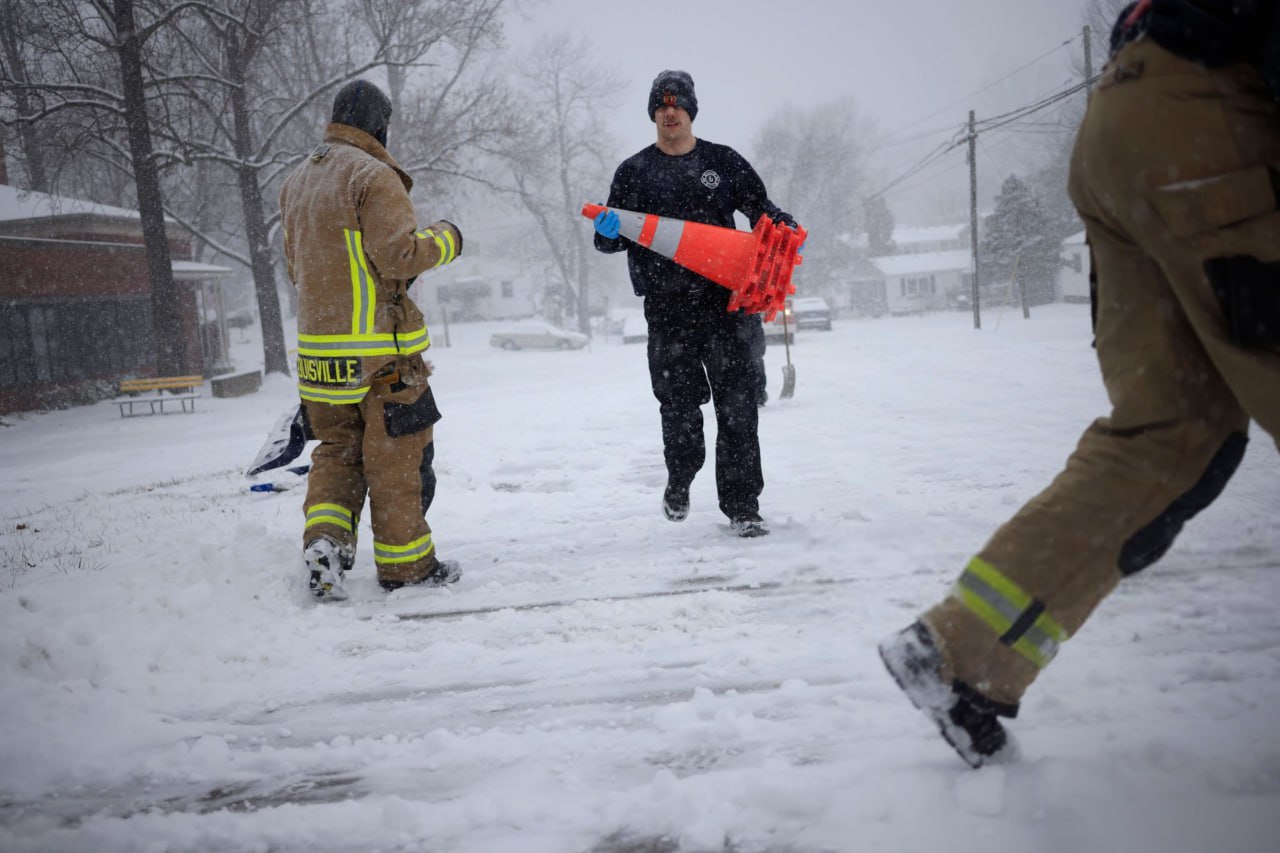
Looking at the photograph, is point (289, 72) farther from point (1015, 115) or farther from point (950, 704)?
point (950, 704)

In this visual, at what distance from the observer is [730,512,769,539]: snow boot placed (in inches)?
143

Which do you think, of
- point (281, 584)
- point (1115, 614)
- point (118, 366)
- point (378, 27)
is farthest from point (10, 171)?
point (1115, 614)

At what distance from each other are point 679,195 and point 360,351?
1.67m

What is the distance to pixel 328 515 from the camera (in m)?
3.11

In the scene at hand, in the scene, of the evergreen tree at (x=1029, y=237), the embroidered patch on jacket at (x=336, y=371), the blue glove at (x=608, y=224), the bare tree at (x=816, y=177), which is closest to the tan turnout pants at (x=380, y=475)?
the embroidered patch on jacket at (x=336, y=371)

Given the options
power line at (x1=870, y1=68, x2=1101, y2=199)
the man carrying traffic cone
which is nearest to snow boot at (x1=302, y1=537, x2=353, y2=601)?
the man carrying traffic cone

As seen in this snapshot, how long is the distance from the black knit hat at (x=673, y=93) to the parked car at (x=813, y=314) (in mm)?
28111

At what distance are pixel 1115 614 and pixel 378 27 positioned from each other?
74.0 ft

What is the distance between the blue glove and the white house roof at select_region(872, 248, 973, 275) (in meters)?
60.6

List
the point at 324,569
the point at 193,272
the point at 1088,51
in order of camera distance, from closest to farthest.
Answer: the point at 324,569 < the point at 193,272 < the point at 1088,51

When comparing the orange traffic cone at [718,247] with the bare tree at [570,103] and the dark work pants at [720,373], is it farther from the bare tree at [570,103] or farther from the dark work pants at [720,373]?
the bare tree at [570,103]

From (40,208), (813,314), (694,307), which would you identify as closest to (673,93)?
(694,307)

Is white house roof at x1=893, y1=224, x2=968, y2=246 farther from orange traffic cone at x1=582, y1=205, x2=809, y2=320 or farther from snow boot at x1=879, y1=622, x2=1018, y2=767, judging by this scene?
snow boot at x1=879, y1=622, x2=1018, y2=767

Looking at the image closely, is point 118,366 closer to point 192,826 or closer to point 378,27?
point 378,27
